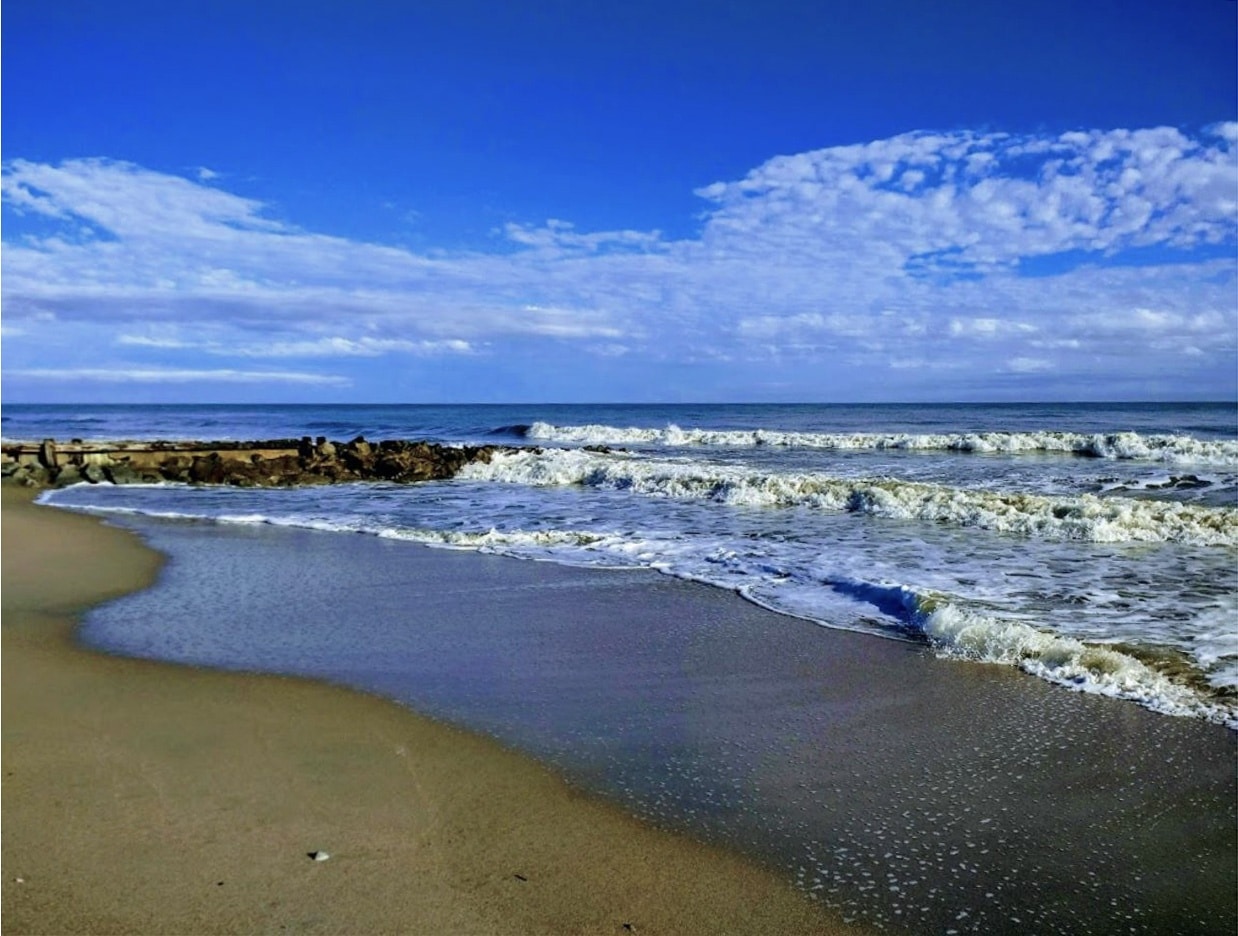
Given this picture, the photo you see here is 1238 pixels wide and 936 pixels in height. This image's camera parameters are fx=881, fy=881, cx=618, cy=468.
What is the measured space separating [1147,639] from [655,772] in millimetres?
4299

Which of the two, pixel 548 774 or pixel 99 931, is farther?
pixel 548 774

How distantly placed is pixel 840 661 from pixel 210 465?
18.9m

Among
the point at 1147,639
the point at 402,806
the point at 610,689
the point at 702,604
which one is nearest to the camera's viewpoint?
the point at 402,806

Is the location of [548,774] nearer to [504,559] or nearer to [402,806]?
[402,806]

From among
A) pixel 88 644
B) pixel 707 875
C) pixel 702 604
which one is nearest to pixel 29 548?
pixel 88 644

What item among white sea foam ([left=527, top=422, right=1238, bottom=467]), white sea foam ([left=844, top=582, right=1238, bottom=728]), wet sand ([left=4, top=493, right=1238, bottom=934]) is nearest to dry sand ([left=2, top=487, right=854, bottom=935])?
wet sand ([left=4, top=493, right=1238, bottom=934])

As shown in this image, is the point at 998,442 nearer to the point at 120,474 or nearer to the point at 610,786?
the point at 120,474

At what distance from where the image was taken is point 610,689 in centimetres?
548

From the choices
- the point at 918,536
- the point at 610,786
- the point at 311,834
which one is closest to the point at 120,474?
the point at 918,536

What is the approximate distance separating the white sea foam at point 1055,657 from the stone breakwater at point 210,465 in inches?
644

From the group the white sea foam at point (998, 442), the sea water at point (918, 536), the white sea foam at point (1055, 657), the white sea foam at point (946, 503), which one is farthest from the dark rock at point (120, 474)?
the white sea foam at point (998, 442)

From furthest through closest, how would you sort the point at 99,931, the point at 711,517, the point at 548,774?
1. the point at 711,517
2. the point at 548,774
3. the point at 99,931

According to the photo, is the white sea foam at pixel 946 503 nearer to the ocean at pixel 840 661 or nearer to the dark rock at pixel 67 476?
the ocean at pixel 840 661

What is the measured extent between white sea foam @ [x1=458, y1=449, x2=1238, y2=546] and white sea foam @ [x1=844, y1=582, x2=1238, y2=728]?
5.56 metres
